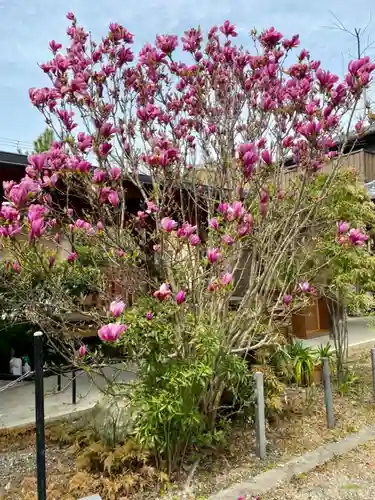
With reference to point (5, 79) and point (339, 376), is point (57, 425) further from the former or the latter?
point (5, 79)

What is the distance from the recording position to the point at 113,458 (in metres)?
2.62

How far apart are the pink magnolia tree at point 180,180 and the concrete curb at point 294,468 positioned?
1.68 ft

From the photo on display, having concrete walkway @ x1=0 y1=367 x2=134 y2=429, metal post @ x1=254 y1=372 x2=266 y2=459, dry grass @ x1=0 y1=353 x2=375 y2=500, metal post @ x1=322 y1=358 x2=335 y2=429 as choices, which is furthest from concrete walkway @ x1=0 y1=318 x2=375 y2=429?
metal post @ x1=322 y1=358 x2=335 y2=429

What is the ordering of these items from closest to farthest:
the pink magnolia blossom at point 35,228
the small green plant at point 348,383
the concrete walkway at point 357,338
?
the pink magnolia blossom at point 35,228
the small green plant at point 348,383
the concrete walkway at point 357,338

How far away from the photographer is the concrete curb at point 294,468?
264 centimetres

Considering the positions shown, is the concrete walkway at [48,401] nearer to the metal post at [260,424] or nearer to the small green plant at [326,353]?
the small green plant at [326,353]

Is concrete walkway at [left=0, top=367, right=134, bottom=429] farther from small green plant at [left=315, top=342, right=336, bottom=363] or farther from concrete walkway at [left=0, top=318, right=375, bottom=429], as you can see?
small green plant at [left=315, top=342, right=336, bottom=363]

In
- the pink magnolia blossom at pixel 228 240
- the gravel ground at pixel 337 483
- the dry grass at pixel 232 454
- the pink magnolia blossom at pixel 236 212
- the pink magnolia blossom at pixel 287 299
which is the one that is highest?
the pink magnolia blossom at pixel 236 212

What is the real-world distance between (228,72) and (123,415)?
295 cm

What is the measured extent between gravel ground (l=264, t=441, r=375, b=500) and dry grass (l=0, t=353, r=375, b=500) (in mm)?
253

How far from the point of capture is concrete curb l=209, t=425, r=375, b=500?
104 inches

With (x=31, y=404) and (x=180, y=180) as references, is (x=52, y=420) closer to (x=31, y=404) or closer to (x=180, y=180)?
(x=31, y=404)

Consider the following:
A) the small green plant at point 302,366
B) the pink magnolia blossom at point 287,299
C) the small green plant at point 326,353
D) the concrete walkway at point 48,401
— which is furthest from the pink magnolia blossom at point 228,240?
the small green plant at point 326,353

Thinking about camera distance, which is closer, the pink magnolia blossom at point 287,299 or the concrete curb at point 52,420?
the pink magnolia blossom at point 287,299
